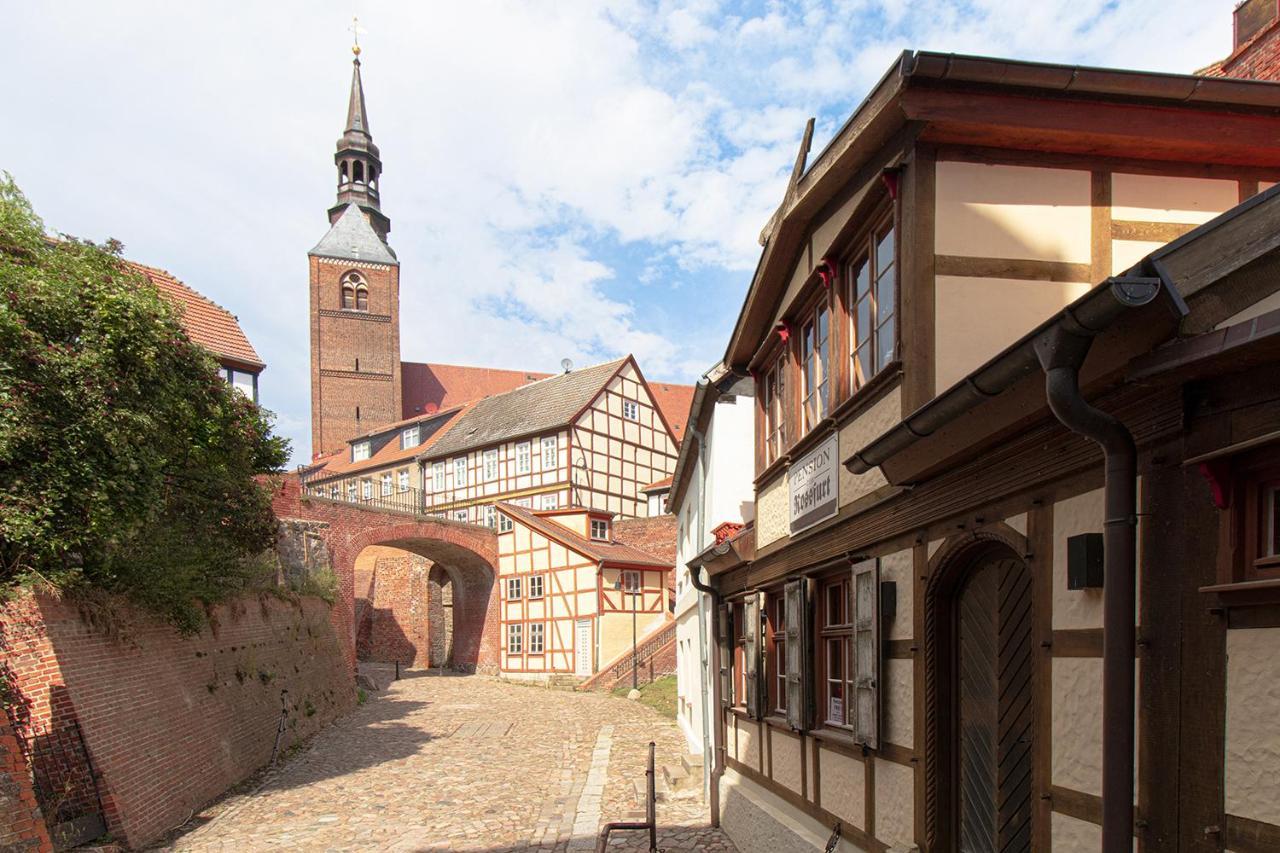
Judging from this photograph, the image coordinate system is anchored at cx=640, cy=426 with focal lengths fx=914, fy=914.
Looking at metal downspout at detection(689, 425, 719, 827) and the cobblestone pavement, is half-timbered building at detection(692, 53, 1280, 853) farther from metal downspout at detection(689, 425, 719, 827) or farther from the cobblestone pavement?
the cobblestone pavement

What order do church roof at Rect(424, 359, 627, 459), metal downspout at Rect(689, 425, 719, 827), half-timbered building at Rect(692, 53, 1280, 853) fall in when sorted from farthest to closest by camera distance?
church roof at Rect(424, 359, 627, 459)
metal downspout at Rect(689, 425, 719, 827)
half-timbered building at Rect(692, 53, 1280, 853)

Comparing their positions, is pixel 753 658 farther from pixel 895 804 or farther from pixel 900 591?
pixel 900 591

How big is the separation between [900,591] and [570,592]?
1041 inches

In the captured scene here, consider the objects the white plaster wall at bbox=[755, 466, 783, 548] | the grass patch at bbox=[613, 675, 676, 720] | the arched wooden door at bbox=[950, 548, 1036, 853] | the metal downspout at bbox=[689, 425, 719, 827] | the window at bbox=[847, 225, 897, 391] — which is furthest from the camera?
the grass patch at bbox=[613, 675, 676, 720]

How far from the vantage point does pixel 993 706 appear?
15.1 feet

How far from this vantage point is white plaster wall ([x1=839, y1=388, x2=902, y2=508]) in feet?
17.0

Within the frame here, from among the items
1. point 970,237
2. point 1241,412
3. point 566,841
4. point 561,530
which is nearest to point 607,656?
point 561,530

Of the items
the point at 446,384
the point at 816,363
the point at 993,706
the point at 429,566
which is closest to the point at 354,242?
the point at 446,384


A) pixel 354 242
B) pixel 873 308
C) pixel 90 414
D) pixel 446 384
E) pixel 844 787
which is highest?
pixel 354 242

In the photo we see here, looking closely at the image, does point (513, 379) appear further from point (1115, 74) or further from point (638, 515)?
point (1115, 74)

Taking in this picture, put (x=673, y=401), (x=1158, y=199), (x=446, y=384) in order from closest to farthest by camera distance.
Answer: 1. (x=1158, y=199)
2. (x=673, y=401)
3. (x=446, y=384)

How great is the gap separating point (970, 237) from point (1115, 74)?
1098 mm

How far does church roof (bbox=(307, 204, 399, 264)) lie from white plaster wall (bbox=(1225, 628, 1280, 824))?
59534mm

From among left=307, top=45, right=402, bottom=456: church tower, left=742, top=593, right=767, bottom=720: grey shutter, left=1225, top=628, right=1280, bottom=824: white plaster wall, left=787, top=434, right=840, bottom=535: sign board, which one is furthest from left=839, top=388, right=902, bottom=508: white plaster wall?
left=307, top=45, right=402, bottom=456: church tower
